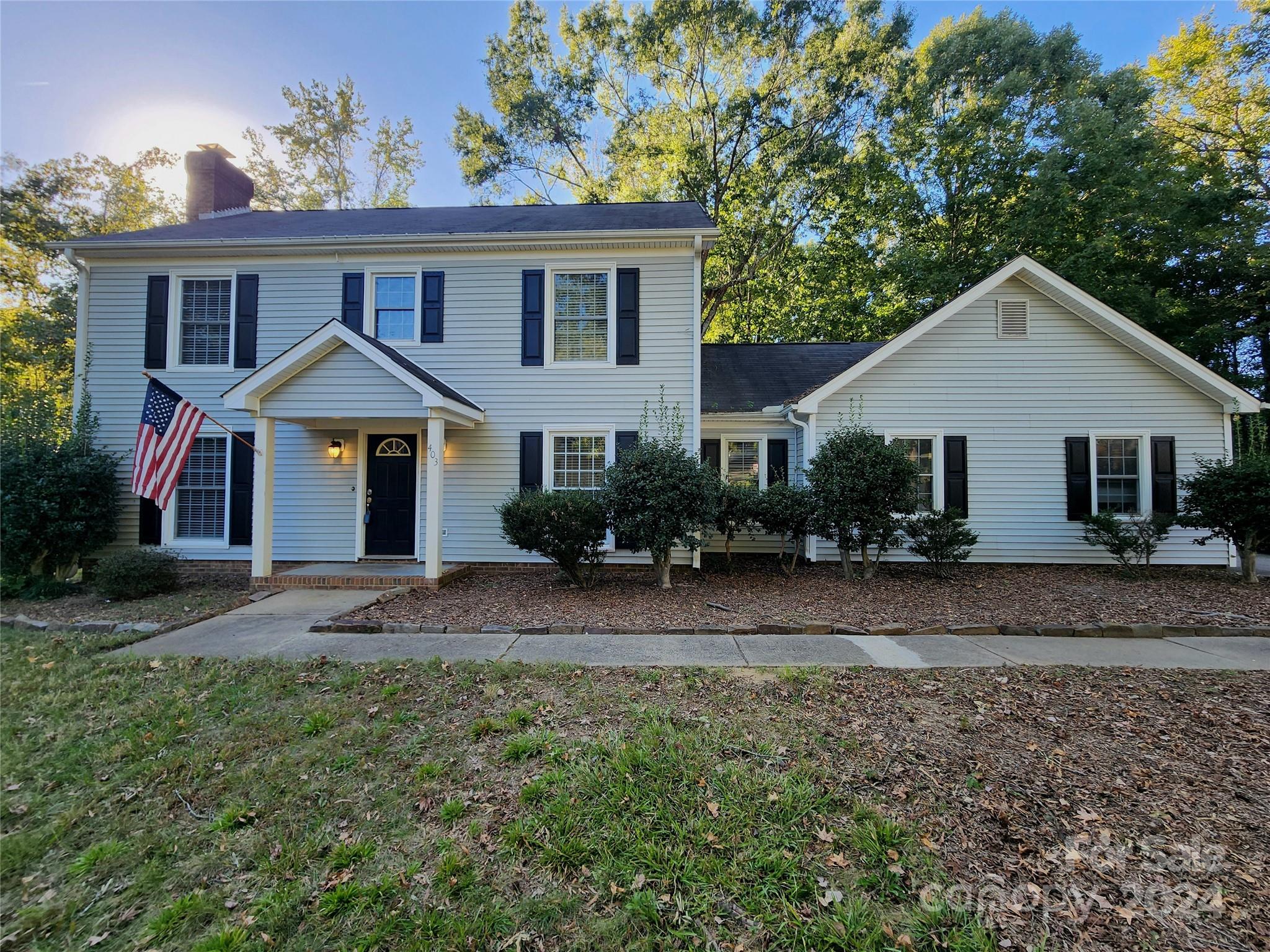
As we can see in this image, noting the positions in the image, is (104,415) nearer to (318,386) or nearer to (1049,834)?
A: (318,386)

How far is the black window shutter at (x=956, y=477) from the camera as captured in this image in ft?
30.9

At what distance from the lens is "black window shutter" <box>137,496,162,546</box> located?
8867mm

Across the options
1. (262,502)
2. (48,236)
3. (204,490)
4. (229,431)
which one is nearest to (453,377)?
(229,431)

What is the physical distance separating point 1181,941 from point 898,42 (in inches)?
874

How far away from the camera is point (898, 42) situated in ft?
54.0

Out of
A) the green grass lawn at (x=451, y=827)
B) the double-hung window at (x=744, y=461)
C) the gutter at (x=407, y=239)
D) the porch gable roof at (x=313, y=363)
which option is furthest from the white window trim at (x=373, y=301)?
the green grass lawn at (x=451, y=827)

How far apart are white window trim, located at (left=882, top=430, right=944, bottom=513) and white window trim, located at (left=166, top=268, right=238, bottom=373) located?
462 inches

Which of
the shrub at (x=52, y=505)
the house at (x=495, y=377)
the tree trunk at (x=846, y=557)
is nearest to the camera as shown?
the shrub at (x=52, y=505)

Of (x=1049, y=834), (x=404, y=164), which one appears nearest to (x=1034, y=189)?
(x=1049, y=834)

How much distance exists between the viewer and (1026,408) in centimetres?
939

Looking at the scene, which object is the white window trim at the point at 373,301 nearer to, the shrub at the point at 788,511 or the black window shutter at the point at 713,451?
the black window shutter at the point at 713,451

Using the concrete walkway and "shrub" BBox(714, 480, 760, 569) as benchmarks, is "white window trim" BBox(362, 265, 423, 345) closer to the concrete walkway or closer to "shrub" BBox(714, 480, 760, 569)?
the concrete walkway

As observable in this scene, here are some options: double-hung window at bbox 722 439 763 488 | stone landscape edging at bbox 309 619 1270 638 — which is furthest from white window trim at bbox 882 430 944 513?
stone landscape edging at bbox 309 619 1270 638

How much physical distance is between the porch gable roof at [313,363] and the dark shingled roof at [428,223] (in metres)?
2.44
